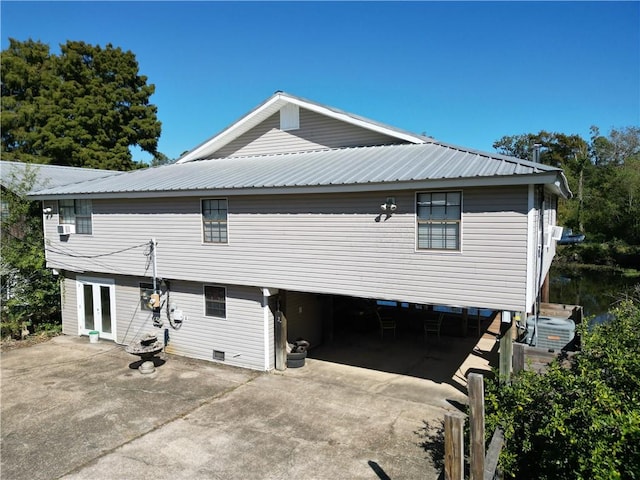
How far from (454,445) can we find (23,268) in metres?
14.5

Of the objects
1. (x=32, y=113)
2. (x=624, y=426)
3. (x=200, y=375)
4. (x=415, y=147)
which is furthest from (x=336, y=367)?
(x=32, y=113)

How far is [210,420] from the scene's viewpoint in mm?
8547

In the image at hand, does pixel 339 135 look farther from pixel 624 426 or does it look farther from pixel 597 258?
pixel 597 258

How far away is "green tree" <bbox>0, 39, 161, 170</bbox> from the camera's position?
26.5 meters

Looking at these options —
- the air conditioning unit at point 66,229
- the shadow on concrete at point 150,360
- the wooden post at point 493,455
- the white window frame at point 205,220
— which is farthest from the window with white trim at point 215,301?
the wooden post at point 493,455

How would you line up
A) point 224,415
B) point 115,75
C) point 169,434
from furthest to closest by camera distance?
point 115,75 → point 224,415 → point 169,434

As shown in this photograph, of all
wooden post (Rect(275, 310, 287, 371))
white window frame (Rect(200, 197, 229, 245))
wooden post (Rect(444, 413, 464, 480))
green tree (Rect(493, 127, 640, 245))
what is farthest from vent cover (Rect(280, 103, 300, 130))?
green tree (Rect(493, 127, 640, 245))

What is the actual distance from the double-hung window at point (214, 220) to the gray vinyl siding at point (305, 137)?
320 centimetres

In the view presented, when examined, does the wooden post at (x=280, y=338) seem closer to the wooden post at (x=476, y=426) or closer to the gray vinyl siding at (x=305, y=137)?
the gray vinyl siding at (x=305, y=137)

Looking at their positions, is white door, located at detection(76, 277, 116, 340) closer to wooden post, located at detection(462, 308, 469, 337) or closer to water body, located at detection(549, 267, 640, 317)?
wooden post, located at detection(462, 308, 469, 337)

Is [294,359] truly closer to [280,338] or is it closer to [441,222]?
[280,338]

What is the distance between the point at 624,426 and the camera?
454cm

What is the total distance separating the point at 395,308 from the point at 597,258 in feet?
90.2

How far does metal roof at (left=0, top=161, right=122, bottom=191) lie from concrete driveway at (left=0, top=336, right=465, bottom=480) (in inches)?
273
